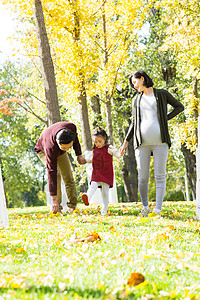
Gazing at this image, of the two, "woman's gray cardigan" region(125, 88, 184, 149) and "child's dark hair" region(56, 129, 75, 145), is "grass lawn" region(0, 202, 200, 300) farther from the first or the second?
"woman's gray cardigan" region(125, 88, 184, 149)

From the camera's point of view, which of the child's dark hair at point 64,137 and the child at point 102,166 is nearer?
the child's dark hair at point 64,137

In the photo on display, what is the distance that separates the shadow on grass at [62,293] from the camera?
6.17ft

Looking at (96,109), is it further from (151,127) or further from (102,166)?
(151,127)

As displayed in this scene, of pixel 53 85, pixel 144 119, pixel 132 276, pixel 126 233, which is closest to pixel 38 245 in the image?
pixel 126 233

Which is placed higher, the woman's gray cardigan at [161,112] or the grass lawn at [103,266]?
the woman's gray cardigan at [161,112]

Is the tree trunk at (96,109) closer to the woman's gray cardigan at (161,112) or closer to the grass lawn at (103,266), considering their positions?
the woman's gray cardigan at (161,112)

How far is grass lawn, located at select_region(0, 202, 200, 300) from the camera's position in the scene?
6.47ft

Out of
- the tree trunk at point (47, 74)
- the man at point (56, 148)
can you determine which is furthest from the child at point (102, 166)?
the tree trunk at point (47, 74)

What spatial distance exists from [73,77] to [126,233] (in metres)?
7.95

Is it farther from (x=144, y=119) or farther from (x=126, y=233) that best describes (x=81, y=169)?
(x=126, y=233)

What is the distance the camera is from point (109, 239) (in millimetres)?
3553

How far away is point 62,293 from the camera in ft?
6.41

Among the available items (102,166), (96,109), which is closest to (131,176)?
(96,109)

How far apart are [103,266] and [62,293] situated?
0.56m
